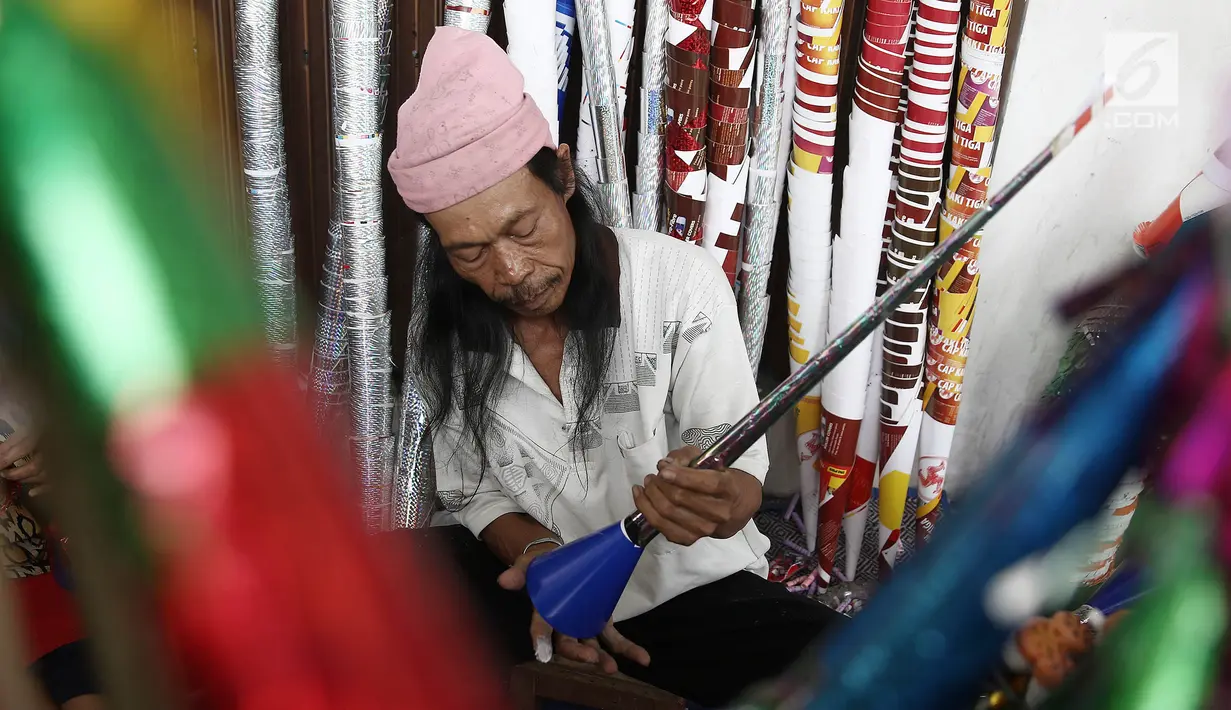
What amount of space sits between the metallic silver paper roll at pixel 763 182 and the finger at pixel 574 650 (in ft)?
3.37

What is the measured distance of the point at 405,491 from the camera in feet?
6.84

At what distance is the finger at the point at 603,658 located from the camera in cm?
Answer: 132

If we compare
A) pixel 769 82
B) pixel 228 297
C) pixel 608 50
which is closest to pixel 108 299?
pixel 228 297

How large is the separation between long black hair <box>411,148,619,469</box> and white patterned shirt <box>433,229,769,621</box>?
0.07 feet

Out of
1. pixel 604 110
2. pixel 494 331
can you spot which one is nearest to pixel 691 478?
pixel 494 331

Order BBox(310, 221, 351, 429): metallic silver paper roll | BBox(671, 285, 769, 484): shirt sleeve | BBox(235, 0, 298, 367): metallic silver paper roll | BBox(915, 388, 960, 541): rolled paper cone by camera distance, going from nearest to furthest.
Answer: BBox(671, 285, 769, 484): shirt sleeve
BBox(235, 0, 298, 367): metallic silver paper roll
BBox(310, 221, 351, 429): metallic silver paper roll
BBox(915, 388, 960, 541): rolled paper cone

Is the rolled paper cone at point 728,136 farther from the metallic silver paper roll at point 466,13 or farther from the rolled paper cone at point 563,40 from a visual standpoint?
the metallic silver paper roll at point 466,13

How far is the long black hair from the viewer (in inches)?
59.4

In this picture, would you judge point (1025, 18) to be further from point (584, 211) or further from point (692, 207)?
point (584, 211)

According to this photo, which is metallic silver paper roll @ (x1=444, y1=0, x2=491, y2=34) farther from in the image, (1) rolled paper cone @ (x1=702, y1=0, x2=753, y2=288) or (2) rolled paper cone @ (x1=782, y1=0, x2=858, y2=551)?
(2) rolled paper cone @ (x1=782, y1=0, x2=858, y2=551)

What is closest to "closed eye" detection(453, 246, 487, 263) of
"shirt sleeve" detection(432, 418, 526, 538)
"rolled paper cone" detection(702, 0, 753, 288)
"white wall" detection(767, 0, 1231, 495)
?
"shirt sleeve" detection(432, 418, 526, 538)

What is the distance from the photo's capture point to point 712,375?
1519 mm

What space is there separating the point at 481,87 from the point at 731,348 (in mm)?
584

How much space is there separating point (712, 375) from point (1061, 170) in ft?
3.90
